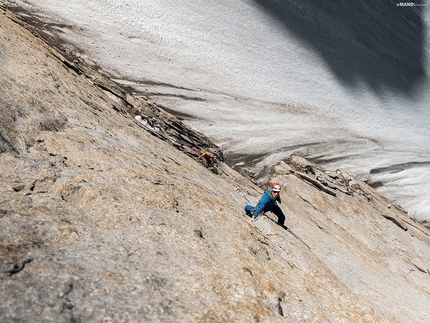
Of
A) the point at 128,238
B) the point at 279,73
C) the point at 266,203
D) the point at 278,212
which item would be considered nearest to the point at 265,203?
the point at 266,203

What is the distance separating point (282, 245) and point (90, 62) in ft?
59.4

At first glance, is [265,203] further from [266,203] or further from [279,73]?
[279,73]

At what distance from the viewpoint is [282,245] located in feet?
33.7

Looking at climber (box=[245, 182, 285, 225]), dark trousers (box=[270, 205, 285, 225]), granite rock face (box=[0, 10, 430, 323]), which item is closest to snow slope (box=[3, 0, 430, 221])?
granite rock face (box=[0, 10, 430, 323])

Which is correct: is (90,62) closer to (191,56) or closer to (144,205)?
(191,56)

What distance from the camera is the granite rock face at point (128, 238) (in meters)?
5.94

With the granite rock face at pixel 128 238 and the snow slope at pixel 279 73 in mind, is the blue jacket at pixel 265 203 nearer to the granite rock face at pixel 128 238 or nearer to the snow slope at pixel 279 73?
the granite rock face at pixel 128 238

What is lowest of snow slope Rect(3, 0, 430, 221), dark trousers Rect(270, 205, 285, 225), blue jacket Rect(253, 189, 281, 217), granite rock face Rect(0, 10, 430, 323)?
granite rock face Rect(0, 10, 430, 323)

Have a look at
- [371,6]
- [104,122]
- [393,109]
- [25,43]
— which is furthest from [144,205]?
[371,6]

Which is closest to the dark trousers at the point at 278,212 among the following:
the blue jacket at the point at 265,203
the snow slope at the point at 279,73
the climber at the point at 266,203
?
the climber at the point at 266,203

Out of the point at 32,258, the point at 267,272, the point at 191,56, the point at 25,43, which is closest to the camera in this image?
the point at 32,258

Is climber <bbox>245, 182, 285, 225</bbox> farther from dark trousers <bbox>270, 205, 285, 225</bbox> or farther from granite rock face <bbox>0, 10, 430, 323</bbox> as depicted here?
granite rock face <bbox>0, 10, 430, 323</bbox>

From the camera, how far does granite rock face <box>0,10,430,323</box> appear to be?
5.94 m

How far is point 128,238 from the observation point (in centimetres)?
756
